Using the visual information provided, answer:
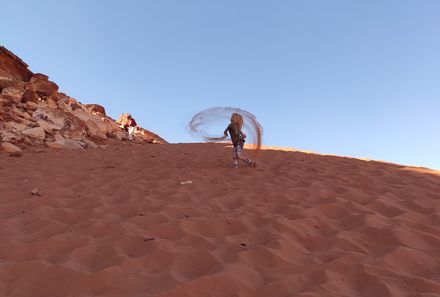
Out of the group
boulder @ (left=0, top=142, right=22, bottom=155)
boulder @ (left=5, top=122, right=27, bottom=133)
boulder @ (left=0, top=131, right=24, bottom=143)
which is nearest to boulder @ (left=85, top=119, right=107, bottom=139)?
boulder @ (left=5, top=122, right=27, bottom=133)

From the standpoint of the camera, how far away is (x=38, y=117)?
36.7 feet

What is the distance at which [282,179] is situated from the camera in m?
6.12

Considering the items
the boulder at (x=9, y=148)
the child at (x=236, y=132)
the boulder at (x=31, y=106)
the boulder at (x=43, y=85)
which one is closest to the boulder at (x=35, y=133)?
the boulder at (x=9, y=148)

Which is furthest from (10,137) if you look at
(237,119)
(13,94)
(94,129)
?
(237,119)

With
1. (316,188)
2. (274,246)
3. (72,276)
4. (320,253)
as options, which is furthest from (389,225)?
(72,276)

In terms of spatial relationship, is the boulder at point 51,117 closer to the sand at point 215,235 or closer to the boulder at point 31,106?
the boulder at point 31,106

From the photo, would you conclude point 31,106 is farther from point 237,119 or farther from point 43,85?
point 237,119

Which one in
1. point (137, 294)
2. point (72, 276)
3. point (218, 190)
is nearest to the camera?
point (137, 294)

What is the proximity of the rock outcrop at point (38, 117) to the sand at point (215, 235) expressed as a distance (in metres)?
3.96

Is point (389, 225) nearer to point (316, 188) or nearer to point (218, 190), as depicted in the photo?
point (316, 188)

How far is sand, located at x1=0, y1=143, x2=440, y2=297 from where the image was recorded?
237cm

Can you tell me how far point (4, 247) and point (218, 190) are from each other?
286 centimetres

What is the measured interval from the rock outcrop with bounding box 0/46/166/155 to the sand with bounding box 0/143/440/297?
3957mm

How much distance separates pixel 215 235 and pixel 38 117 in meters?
9.78
